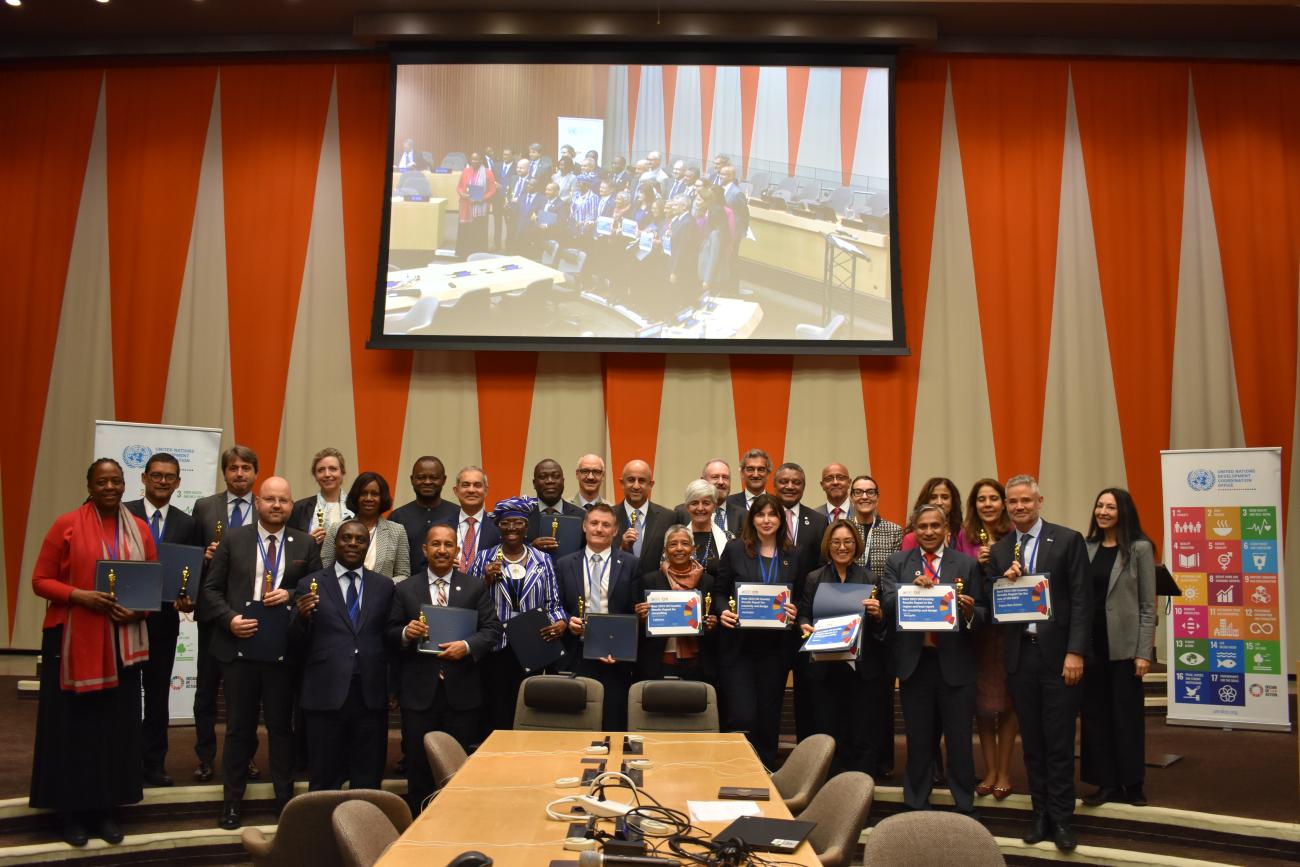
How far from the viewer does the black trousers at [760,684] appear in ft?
18.7

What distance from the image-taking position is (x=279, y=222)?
30.9 ft

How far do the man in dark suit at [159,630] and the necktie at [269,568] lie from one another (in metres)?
0.35

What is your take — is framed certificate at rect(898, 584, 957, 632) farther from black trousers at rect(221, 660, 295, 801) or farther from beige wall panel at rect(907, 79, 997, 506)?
beige wall panel at rect(907, 79, 997, 506)

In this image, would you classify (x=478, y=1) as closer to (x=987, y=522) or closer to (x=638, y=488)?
(x=638, y=488)

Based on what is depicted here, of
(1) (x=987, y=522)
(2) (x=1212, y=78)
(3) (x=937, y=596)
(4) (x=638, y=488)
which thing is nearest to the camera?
(3) (x=937, y=596)

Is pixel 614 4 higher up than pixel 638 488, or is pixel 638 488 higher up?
pixel 614 4

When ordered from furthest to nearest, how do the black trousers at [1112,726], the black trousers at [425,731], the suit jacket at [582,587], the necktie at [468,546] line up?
1. the necktie at [468,546]
2. the suit jacket at [582,587]
3. the black trousers at [1112,726]
4. the black trousers at [425,731]

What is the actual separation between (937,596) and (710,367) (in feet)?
13.6

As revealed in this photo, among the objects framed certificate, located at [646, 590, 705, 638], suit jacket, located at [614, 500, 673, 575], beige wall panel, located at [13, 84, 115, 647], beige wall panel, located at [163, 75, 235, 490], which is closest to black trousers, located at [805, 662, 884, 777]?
framed certificate, located at [646, 590, 705, 638]

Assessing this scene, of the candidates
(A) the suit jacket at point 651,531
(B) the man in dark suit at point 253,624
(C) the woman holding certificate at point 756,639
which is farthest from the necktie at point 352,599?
(C) the woman holding certificate at point 756,639

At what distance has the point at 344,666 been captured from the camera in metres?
5.29

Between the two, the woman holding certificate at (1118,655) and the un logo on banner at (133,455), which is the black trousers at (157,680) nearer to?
the un logo on banner at (133,455)

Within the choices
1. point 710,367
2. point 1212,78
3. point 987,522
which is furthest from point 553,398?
point 1212,78

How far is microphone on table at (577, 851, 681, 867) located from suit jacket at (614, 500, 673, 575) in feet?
10.4
